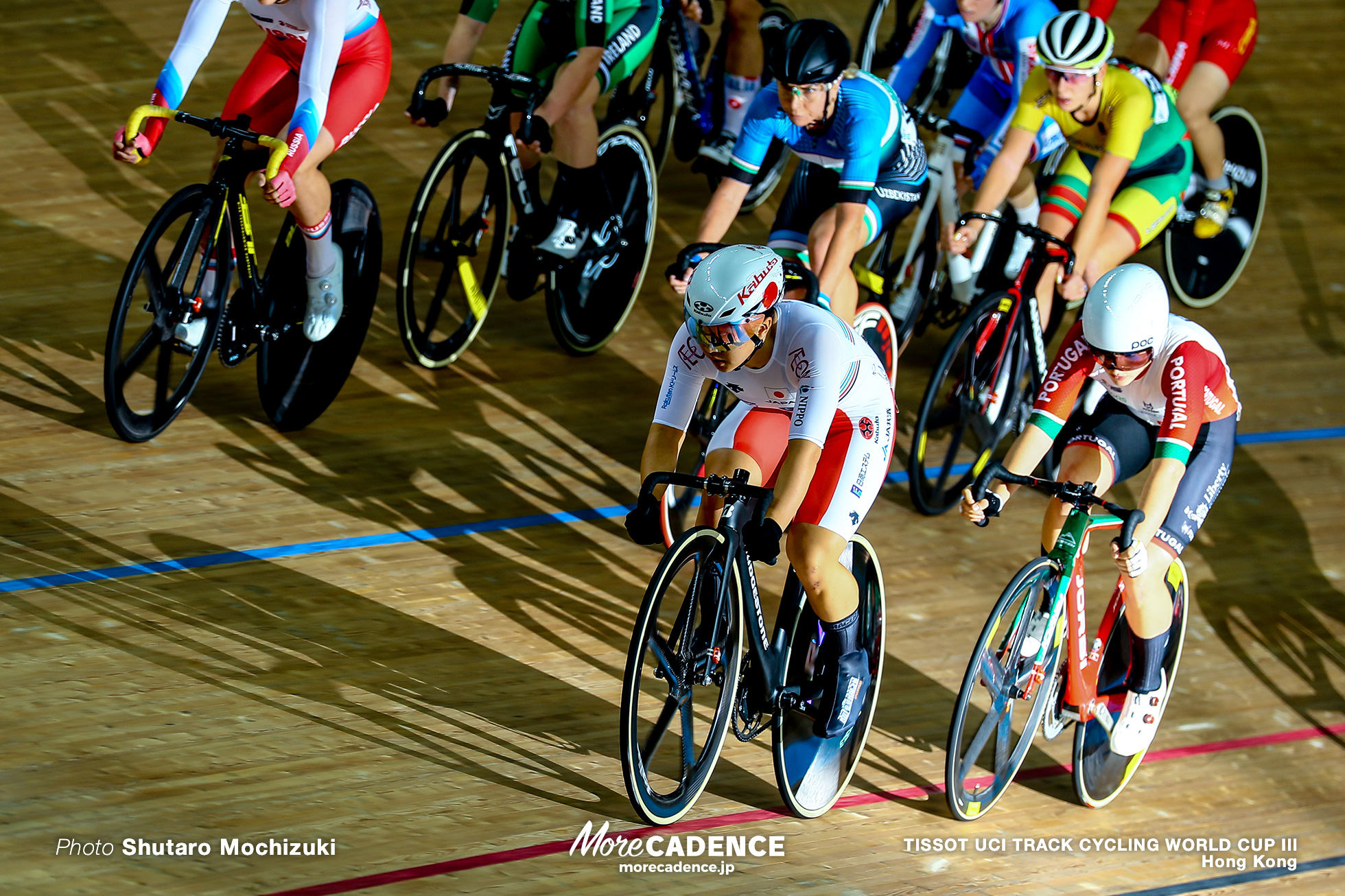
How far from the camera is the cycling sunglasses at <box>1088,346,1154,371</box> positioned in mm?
3486

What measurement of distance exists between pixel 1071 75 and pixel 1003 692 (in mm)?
2130

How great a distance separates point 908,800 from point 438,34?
16.7 feet

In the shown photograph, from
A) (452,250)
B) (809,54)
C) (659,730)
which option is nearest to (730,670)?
(659,730)

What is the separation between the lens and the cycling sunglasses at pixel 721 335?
10.2 feet

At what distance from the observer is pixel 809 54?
4.14 m

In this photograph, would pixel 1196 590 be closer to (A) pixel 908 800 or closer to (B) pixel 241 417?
(A) pixel 908 800

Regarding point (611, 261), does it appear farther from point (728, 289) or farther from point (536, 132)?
point (728, 289)

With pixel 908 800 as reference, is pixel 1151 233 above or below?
above

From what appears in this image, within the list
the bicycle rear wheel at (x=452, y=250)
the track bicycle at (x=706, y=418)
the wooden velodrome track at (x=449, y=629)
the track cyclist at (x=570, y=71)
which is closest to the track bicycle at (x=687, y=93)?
the wooden velodrome track at (x=449, y=629)

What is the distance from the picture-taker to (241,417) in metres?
4.79

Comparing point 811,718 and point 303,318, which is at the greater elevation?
point 303,318

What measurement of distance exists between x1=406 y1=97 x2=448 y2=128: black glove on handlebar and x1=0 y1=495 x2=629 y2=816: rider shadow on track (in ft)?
4.80

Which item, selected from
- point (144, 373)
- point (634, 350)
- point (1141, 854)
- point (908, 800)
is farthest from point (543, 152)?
point (1141, 854)

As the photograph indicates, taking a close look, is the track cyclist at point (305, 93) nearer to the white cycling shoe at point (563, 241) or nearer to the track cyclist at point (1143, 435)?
the white cycling shoe at point (563, 241)
